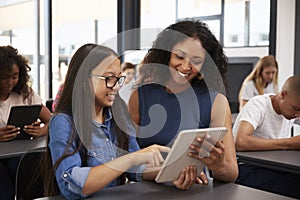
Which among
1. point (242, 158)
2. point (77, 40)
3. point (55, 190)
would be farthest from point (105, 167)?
point (77, 40)

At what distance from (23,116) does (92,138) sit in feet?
4.03

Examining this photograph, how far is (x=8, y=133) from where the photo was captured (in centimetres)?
234

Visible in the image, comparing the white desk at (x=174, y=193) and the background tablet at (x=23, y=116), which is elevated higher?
the background tablet at (x=23, y=116)

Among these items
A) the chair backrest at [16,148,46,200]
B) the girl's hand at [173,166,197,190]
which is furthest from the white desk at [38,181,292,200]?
the chair backrest at [16,148,46,200]

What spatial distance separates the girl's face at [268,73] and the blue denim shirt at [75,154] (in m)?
3.40

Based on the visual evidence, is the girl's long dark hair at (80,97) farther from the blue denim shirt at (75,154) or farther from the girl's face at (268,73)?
the girl's face at (268,73)

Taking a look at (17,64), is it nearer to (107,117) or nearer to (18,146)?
(18,146)

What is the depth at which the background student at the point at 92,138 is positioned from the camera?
47.6 inches

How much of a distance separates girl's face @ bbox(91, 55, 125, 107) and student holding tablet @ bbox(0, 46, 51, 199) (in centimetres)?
114

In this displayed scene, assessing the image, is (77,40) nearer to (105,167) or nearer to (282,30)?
(282,30)

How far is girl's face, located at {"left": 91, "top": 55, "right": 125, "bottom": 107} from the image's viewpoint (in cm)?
133

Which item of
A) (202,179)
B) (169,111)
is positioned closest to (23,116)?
(169,111)

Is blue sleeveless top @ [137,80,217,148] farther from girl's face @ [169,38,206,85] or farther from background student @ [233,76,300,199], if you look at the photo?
background student @ [233,76,300,199]

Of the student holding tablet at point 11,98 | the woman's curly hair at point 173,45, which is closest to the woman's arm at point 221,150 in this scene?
the woman's curly hair at point 173,45
